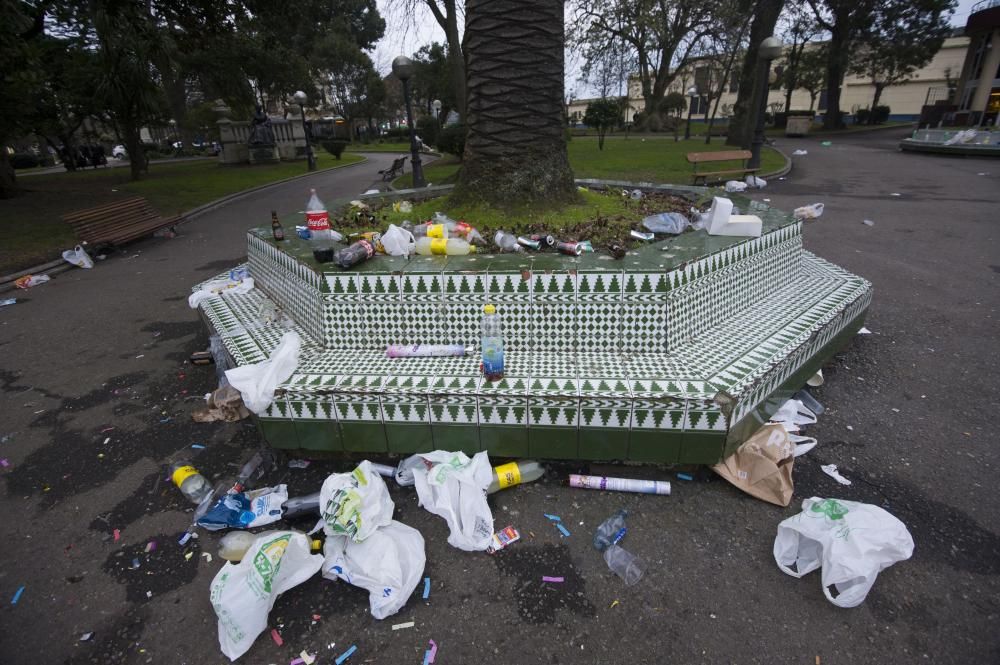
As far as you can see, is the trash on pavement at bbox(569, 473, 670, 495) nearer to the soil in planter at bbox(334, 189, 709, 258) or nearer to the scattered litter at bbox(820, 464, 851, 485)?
the scattered litter at bbox(820, 464, 851, 485)

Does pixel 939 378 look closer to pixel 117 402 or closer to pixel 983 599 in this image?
pixel 983 599

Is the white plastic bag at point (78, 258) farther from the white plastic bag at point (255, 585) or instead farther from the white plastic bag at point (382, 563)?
the white plastic bag at point (382, 563)

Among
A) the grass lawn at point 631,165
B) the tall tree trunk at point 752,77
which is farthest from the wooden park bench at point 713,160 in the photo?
the tall tree trunk at point 752,77

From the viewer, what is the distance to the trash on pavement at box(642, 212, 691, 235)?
14.6ft

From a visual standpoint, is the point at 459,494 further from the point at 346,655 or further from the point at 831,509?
the point at 831,509

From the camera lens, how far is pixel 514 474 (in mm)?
2963

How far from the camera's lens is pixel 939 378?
4043 millimetres

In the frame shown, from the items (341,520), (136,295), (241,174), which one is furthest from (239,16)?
(341,520)

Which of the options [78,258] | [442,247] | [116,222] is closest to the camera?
[442,247]

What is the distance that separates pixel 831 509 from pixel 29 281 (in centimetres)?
1070

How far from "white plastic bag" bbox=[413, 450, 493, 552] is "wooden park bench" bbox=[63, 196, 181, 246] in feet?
31.9

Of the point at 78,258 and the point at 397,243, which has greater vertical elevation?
the point at 397,243

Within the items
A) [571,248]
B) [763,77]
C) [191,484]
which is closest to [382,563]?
[191,484]

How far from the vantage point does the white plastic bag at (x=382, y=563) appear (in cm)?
227
